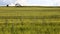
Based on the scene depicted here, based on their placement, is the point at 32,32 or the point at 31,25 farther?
the point at 31,25

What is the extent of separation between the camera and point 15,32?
802cm

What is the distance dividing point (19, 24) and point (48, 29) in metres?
1.17

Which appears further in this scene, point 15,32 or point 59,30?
point 59,30

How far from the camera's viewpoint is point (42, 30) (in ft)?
26.6

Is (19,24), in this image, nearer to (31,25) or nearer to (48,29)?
(31,25)

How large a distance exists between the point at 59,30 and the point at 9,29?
206cm

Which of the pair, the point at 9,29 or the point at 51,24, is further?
the point at 51,24

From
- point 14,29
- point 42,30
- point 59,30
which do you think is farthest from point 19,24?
point 59,30

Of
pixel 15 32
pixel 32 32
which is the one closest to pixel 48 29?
pixel 32 32

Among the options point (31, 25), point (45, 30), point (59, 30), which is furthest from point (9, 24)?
point (59, 30)

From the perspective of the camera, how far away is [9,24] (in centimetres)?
822

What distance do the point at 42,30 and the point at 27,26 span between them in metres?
0.62

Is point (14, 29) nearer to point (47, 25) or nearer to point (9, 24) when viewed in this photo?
point (9, 24)

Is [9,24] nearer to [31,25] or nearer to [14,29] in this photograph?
[14,29]
